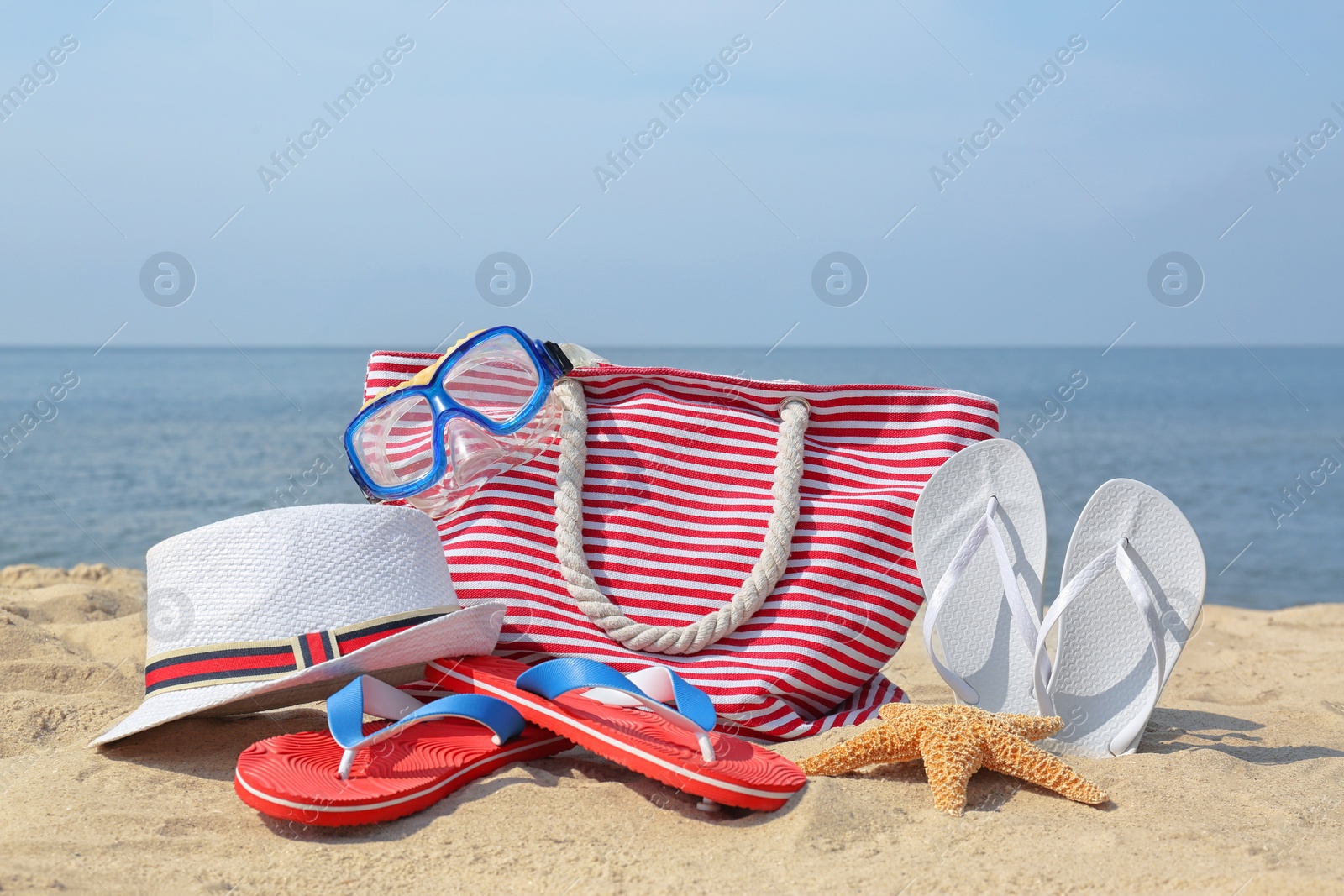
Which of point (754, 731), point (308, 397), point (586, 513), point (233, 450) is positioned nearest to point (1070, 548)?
point (754, 731)

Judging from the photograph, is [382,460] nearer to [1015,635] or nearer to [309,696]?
[309,696]

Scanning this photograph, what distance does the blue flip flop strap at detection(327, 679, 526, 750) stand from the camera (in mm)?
2207

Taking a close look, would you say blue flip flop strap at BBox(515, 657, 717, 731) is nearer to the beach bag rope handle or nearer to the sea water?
the beach bag rope handle

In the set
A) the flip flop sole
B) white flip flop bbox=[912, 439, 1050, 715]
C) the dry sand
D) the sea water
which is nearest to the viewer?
the dry sand

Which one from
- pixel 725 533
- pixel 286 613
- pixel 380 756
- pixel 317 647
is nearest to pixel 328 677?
pixel 317 647

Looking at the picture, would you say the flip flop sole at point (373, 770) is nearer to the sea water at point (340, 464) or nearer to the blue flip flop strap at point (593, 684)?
the blue flip flop strap at point (593, 684)

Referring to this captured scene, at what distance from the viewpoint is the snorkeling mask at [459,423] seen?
3.30m

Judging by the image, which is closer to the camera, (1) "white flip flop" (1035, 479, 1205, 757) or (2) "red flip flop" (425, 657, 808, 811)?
(2) "red flip flop" (425, 657, 808, 811)

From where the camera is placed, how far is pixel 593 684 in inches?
97.3

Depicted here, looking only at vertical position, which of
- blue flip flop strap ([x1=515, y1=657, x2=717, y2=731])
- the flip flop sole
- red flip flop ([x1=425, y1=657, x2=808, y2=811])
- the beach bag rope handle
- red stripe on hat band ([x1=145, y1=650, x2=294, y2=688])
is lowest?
the flip flop sole

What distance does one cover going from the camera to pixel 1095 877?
6.13ft

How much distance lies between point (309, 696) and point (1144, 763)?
213 centimetres

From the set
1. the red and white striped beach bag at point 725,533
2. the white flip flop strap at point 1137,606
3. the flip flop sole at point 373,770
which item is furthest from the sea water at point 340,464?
the flip flop sole at point 373,770

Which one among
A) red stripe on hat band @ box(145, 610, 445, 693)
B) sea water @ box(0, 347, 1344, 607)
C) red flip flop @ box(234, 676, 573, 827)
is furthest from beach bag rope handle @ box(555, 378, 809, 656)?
sea water @ box(0, 347, 1344, 607)
